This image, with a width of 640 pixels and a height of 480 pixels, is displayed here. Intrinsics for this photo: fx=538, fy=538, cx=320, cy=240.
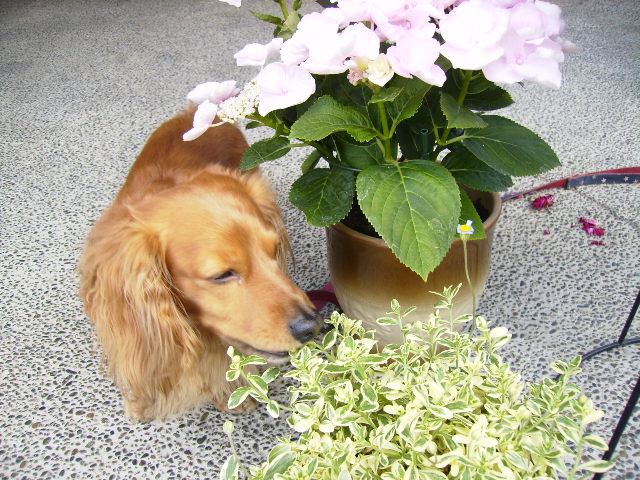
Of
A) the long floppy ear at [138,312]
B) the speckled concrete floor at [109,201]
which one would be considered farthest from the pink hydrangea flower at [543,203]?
the long floppy ear at [138,312]

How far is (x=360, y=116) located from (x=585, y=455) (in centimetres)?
91

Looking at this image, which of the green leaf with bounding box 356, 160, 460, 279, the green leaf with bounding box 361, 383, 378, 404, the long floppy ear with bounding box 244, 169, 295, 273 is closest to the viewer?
the green leaf with bounding box 361, 383, 378, 404

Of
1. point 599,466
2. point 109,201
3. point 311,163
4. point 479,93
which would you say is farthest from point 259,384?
point 109,201

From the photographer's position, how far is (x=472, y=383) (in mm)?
902

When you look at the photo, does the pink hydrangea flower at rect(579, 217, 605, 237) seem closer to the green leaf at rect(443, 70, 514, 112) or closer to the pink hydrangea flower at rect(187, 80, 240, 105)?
the green leaf at rect(443, 70, 514, 112)

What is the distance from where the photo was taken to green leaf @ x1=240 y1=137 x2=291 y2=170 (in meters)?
1.21

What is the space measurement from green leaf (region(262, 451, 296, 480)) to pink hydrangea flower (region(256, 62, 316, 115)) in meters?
0.57

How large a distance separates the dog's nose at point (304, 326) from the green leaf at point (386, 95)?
50 cm

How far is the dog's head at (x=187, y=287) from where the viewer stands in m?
1.20

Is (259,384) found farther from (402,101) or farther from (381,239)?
(402,101)

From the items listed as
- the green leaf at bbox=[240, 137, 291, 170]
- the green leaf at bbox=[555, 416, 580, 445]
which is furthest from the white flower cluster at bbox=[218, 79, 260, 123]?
the green leaf at bbox=[555, 416, 580, 445]

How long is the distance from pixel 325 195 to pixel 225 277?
11.5 inches

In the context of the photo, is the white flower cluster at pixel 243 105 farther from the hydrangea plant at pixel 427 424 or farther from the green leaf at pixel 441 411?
the green leaf at pixel 441 411

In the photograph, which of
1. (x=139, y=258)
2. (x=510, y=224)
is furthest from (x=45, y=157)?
(x=510, y=224)
